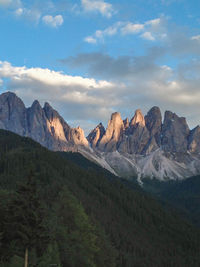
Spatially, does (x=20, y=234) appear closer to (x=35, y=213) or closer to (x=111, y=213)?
(x=35, y=213)

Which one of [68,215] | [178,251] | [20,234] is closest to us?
[20,234]

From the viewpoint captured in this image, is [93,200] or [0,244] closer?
[0,244]

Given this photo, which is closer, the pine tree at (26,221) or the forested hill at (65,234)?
the pine tree at (26,221)

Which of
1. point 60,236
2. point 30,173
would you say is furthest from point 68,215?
point 30,173

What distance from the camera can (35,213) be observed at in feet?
128

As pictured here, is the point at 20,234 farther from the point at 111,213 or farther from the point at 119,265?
the point at 111,213

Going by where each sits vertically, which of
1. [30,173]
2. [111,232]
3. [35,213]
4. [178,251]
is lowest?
[178,251]

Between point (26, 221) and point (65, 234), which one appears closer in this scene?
point (26, 221)

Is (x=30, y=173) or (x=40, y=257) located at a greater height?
(x=30, y=173)

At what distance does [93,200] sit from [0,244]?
157 m

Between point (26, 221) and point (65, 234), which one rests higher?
point (26, 221)

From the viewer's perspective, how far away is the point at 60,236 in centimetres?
7300

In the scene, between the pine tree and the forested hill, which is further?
the forested hill

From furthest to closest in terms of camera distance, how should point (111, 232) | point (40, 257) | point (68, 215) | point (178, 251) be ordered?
point (178, 251) < point (111, 232) < point (68, 215) < point (40, 257)
